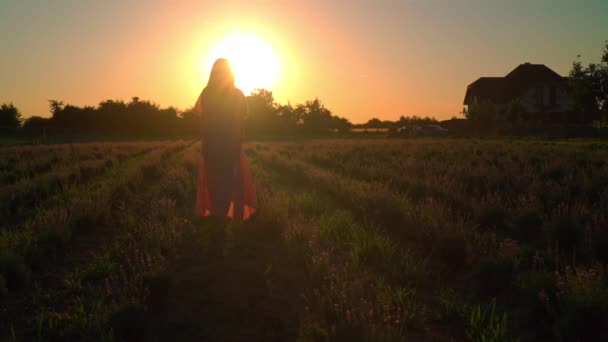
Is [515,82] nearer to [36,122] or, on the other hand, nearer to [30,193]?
[30,193]

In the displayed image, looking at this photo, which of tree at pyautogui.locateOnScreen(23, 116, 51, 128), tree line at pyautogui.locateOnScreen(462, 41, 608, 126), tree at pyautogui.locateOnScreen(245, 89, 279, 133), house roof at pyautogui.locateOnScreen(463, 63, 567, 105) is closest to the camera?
tree line at pyautogui.locateOnScreen(462, 41, 608, 126)

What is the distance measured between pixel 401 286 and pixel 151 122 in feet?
261

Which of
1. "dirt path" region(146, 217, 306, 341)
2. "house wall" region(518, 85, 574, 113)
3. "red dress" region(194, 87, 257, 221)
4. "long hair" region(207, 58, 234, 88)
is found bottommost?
"dirt path" region(146, 217, 306, 341)

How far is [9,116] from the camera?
75.3 m

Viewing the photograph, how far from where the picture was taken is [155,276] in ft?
14.8

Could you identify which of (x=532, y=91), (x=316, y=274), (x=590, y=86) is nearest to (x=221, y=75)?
(x=316, y=274)

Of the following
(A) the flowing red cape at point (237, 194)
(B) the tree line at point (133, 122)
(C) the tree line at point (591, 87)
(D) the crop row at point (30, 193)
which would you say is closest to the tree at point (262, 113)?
(B) the tree line at point (133, 122)

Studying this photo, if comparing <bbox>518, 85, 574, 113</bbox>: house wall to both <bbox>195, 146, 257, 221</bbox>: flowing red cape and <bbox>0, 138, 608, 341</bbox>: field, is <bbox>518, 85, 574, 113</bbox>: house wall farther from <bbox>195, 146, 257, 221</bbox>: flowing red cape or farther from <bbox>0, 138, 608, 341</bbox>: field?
<bbox>195, 146, 257, 221</bbox>: flowing red cape

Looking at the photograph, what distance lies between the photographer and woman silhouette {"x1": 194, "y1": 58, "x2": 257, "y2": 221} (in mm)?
6840

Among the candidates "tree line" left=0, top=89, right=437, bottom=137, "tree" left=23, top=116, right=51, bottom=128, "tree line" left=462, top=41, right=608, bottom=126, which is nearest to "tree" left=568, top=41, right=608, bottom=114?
A: "tree line" left=462, top=41, right=608, bottom=126

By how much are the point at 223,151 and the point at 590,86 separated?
1254 inches

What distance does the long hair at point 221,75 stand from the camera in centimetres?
675

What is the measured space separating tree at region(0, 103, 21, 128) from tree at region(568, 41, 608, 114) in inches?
2978

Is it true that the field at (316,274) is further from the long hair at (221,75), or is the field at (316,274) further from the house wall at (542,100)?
the house wall at (542,100)
